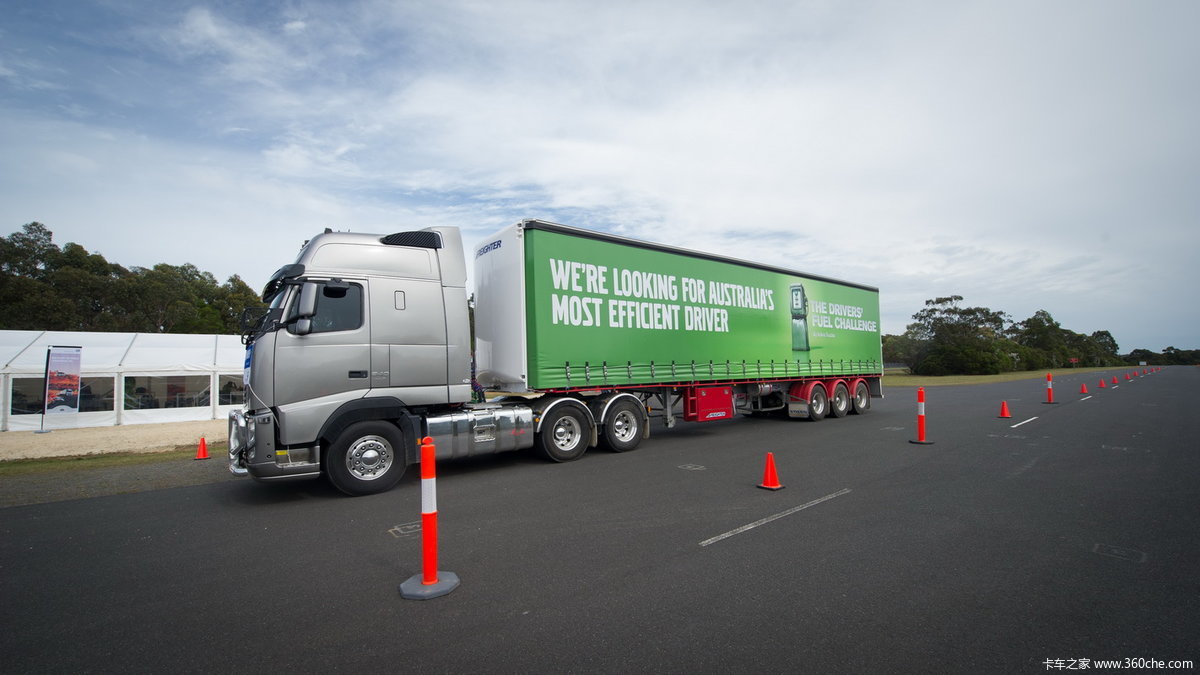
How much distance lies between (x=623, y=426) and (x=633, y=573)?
6203mm

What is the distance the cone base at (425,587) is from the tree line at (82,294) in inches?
1405

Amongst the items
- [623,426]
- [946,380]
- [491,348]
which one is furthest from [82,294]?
[946,380]

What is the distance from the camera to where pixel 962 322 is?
66.7m

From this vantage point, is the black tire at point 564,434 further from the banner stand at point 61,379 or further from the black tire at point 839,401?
the banner stand at point 61,379

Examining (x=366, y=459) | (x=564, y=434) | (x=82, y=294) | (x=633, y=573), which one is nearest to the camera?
(x=633, y=573)

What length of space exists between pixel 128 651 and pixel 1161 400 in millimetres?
29367

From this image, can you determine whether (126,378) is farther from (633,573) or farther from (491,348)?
(633,573)

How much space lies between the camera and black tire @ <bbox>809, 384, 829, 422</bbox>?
→ 1482 centimetres

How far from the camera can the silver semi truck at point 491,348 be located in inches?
276

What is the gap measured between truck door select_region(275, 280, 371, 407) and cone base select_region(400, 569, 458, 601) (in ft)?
12.3

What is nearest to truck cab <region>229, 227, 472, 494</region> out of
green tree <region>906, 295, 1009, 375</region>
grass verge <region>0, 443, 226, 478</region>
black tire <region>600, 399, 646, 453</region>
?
black tire <region>600, 399, 646, 453</region>

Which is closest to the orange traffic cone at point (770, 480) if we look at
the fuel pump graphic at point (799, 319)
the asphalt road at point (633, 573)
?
the asphalt road at point (633, 573)

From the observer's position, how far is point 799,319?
14586 mm

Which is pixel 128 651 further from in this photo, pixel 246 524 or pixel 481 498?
pixel 481 498
